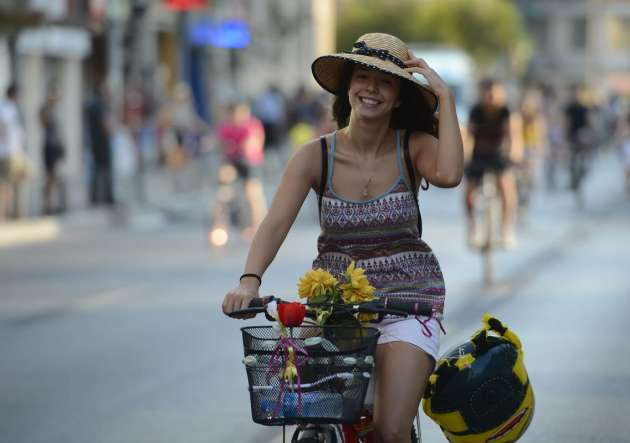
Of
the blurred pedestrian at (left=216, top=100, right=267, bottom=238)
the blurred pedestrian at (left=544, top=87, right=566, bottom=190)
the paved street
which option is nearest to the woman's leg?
the paved street

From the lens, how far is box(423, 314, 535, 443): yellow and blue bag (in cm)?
553

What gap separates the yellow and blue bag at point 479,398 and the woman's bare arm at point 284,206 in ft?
2.32

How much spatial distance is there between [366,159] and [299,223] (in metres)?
19.1

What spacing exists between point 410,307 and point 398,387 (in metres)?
0.26

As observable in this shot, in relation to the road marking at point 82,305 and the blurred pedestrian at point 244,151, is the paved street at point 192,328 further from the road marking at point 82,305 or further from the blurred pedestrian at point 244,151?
the blurred pedestrian at point 244,151

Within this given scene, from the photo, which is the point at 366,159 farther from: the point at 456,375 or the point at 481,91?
the point at 481,91

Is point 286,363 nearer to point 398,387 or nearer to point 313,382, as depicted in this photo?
point 313,382

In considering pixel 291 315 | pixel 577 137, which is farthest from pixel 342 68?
pixel 577 137

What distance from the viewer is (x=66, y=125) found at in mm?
38844

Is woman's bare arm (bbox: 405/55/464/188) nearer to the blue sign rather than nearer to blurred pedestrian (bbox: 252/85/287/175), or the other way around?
the blue sign

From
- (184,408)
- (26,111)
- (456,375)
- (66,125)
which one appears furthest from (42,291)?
(66,125)

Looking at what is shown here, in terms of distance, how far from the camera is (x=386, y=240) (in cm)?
536

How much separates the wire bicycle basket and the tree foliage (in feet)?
307

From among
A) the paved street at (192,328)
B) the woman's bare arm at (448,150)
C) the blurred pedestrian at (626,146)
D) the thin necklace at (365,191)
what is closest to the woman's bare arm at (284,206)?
the thin necklace at (365,191)
